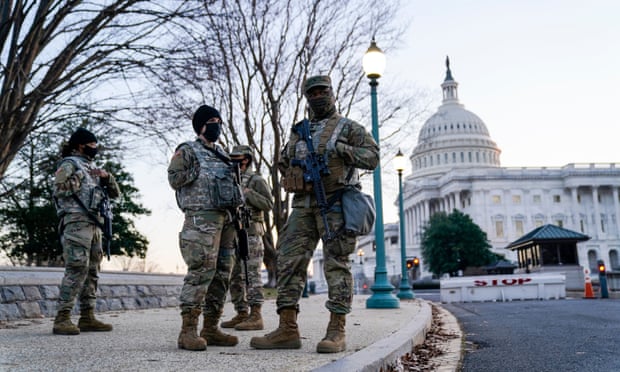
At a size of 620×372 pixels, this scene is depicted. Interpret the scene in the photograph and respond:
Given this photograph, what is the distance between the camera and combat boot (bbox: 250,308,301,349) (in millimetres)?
5082

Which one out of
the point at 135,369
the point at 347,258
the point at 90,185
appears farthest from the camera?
the point at 90,185

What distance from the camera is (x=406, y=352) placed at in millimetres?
5480

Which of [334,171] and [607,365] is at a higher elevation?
[334,171]

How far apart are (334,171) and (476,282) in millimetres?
18794

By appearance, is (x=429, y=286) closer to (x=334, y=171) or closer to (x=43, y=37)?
(x=43, y=37)

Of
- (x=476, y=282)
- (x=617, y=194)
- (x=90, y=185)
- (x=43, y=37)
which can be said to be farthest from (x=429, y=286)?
(x=617, y=194)

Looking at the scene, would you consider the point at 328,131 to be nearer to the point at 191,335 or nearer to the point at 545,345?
the point at 191,335

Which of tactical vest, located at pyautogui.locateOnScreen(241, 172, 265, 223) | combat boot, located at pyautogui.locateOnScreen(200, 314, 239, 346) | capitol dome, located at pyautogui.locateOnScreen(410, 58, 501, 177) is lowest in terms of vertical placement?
combat boot, located at pyautogui.locateOnScreen(200, 314, 239, 346)

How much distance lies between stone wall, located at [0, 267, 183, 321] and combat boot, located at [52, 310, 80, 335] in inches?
105

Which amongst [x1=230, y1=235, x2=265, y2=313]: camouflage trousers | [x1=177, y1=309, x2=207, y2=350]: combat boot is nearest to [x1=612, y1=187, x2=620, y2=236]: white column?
[x1=230, y1=235, x2=265, y2=313]: camouflage trousers

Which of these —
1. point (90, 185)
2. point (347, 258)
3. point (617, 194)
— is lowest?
point (347, 258)

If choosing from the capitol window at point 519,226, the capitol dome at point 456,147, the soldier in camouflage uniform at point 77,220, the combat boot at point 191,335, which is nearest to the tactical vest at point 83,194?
the soldier in camouflage uniform at point 77,220

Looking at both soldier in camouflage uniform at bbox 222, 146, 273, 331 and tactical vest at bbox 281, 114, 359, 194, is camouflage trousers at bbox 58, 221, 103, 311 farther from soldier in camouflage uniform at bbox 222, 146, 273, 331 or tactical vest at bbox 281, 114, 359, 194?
tactical vest at bbox 281, 114, 359, 194

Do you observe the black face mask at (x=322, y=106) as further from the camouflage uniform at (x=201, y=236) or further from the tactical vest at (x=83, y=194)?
the tactical vest at (x=83, y=194)
